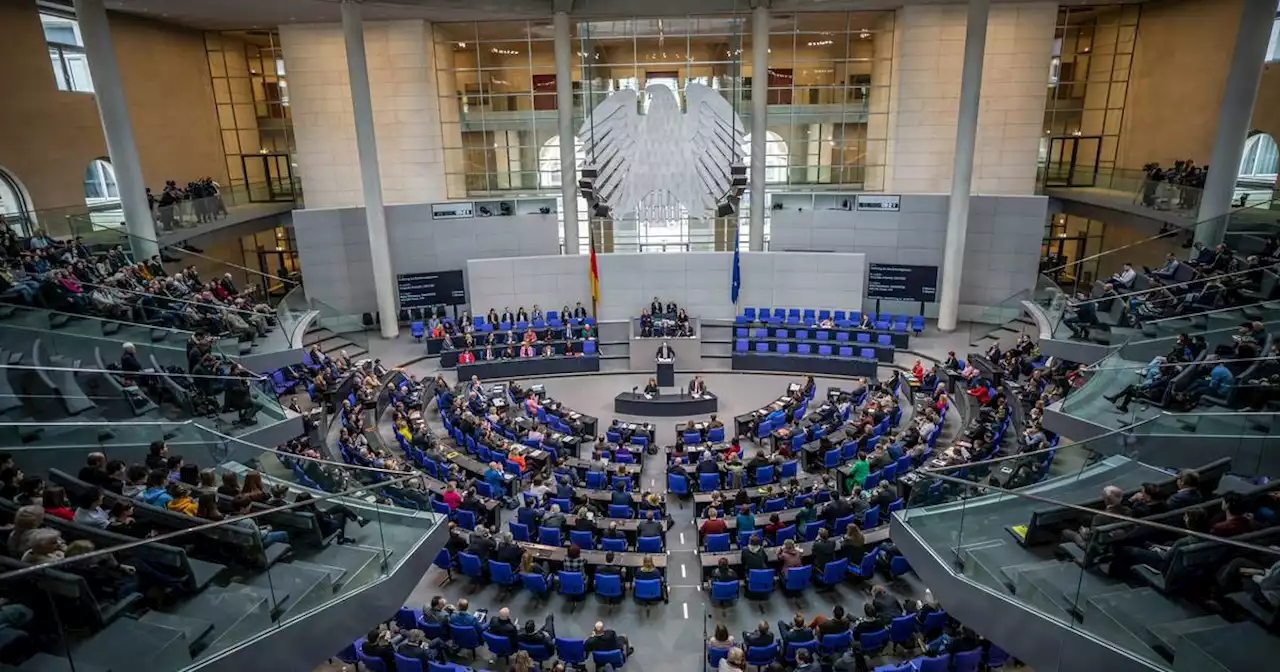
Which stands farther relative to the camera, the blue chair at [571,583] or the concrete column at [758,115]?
the concrete column at [758,115]

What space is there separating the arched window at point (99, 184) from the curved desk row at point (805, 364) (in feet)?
62.4

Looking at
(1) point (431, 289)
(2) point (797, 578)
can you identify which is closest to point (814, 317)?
(1) point (431, 289)

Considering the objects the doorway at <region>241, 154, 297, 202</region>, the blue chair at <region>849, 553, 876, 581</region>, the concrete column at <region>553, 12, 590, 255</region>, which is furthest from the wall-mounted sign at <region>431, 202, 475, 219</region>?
the blue chair at <region>849, 553, 876, 581</region>

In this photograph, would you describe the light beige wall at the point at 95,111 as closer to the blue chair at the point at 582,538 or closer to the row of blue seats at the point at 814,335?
the blue chair at the point at 582,538

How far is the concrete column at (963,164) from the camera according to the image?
2050 cm

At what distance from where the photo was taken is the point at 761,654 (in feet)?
29.5

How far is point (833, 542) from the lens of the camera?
424 inches

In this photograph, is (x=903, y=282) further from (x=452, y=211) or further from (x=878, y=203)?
(x=452, y=211)

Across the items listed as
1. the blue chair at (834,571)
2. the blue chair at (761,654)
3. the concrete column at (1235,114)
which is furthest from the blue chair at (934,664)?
the concrete column at (1235,114)

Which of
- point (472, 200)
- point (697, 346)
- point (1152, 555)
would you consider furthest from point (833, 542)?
point (472, 200)

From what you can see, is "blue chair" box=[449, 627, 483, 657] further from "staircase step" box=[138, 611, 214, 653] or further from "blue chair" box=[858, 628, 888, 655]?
"blue chair" box=[858, 628, 888, 655]

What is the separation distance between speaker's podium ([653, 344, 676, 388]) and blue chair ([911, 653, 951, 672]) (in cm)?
1196

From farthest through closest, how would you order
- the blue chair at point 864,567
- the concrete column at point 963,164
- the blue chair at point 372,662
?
the concrete column at point 963,164 < the blue chair at point 864,567 < the blue chair at point 372,662

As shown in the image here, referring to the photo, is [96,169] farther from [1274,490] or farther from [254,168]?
[1274,490]
